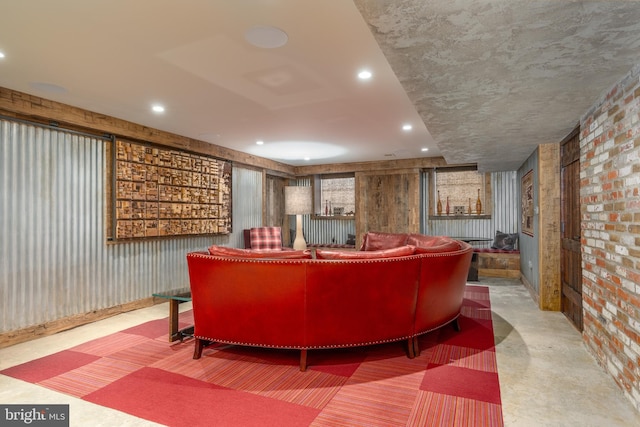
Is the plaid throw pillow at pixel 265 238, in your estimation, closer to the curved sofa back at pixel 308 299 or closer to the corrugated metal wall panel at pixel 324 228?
the corrugated metal wall panel at pixel 324 228

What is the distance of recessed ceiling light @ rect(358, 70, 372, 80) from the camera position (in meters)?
2.97

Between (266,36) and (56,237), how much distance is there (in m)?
3.19

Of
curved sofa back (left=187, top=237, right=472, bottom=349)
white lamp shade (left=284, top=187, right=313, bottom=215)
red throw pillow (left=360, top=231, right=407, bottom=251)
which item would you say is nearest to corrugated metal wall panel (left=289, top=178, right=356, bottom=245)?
white lamp shade (left=284, top=187, right=313, bottom=215)

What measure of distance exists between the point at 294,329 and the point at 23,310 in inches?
112

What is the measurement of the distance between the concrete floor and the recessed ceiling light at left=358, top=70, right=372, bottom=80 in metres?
2.55

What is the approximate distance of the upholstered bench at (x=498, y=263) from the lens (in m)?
6.63

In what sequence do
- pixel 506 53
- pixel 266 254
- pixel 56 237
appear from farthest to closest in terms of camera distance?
pixel 56 237, pixel 266 254, pixel 506 53

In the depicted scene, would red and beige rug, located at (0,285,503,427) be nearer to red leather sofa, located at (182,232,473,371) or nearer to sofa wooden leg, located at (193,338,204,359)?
sofa wooden leg, located at (193,338,204,359)

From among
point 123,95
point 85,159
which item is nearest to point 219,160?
point 85,159

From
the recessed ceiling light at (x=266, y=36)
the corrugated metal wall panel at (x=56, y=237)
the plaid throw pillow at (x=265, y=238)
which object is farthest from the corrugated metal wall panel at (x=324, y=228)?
the recessed ceiling light at (x=266, y=36)

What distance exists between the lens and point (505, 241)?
7.02 m

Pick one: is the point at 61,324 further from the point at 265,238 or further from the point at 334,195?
the point at 334,195

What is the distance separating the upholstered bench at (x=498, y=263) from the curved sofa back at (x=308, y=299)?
417 cm

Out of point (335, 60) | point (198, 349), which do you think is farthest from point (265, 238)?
point (335, 60)
